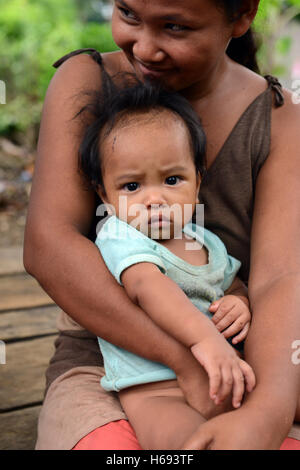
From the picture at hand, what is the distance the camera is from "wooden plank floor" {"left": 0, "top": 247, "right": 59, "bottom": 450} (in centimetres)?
178

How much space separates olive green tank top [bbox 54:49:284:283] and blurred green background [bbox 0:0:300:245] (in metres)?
2.46

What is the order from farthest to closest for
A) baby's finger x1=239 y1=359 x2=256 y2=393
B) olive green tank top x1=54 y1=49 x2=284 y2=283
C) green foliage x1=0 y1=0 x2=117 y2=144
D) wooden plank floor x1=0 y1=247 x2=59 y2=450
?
1. green foliage x1=0 y1=0 x2=117 y2=144
2. wooden plank floor x1=0 y1=247 x2=59 y2=450
3. olive green tank top x1=54 y1=49 x2=284 y2=283
4. baby's finger x1=239 y1=359 x2=256 y2=393

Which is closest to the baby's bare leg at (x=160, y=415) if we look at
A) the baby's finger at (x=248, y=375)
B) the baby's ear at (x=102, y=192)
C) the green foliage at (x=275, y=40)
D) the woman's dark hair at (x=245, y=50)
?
the baby's finger at (x=248, y=375)

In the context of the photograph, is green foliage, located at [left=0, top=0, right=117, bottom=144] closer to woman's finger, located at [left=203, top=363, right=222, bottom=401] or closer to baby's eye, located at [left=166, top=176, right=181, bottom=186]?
baby's eye, located at [left=166, top=176, right=181, bottom=186]

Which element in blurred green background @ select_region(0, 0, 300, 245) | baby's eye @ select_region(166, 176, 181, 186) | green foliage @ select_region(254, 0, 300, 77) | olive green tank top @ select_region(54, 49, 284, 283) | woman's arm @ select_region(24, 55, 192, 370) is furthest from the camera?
blurred green background @ select_region(0, 0, 300, 245)

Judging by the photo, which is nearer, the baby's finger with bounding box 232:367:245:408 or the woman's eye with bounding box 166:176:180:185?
the baby's finger with bounding box 232:367:245:408

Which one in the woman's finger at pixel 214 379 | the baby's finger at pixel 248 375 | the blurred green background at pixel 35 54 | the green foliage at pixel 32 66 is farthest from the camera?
the green foliage at pixel 32 66

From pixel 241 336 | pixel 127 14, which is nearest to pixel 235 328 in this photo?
pixel 241 336

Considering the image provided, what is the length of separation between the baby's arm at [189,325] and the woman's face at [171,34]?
1.65 feet

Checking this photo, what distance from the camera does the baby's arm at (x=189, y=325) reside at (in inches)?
47.8

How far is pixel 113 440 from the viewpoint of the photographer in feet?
4.38

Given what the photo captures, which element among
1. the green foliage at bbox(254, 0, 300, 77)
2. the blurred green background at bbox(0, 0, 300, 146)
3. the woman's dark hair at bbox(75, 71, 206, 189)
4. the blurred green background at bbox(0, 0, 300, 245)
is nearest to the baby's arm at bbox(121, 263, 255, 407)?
the woman's dark hair at bbox(75, 71, 206, 189)

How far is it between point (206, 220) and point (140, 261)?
1.34 ft

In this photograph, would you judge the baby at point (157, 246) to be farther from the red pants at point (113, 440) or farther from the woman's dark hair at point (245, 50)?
the woman's dark hair at point (245, 50)
